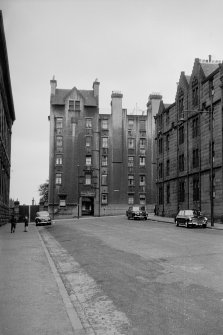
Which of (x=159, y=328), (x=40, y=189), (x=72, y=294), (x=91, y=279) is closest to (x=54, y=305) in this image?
(x=72, y=294)

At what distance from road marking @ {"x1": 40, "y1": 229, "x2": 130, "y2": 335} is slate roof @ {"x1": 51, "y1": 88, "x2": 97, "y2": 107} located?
70.2 metres

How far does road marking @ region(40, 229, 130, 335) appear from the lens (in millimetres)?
7105

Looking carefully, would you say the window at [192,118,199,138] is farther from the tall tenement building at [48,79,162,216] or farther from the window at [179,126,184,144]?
the tall tenement building at [48,79,162,216]

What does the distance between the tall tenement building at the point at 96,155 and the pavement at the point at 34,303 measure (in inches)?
2599

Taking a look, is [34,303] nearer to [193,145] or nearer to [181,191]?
[193,145]

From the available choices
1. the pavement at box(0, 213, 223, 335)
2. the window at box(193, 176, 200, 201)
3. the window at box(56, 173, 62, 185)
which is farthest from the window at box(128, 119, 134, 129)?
the pavement at box(0, 213, 223, 335)

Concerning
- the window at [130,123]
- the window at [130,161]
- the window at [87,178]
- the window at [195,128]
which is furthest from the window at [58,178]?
the window at [195,128]

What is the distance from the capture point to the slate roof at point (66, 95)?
8256cm

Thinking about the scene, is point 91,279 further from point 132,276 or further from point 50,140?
point 50,140

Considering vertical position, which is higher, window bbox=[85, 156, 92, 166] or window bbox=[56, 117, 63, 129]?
window bbox=[56, 117, 63, 129]

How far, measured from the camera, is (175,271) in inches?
503

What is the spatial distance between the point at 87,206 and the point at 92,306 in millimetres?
77080

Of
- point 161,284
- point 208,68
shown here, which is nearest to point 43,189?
point 208,68

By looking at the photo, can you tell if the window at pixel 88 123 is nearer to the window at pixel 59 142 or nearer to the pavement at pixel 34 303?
the window at pixel 59 142
